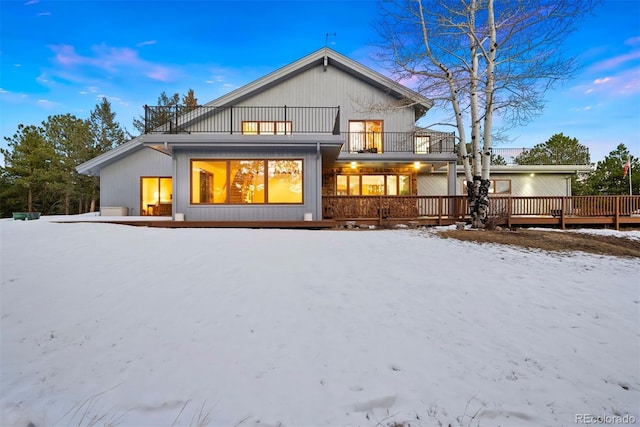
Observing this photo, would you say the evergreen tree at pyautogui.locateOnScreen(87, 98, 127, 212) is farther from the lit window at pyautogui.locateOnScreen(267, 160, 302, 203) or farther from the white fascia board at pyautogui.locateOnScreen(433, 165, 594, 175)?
the white fascia board at pyautogui.locateOnScreen(433, 165, 594, 175)

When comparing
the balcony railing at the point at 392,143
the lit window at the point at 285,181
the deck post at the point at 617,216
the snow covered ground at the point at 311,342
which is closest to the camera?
the snow covered ground at the point at 311,342

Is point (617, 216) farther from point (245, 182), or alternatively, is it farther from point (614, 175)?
point (614, 175)

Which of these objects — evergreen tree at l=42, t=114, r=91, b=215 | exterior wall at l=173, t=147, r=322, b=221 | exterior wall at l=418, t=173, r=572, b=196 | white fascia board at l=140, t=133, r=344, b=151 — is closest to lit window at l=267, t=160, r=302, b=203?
exterior wall at l=173, t=147, r=322, b=221

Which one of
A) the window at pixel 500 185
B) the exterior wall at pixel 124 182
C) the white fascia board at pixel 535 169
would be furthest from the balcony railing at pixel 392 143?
the exterior wall at pixel 124 182

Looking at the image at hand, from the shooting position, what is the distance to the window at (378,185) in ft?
53.0

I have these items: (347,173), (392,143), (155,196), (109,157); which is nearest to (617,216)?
(392,143)

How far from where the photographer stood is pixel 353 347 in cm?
299

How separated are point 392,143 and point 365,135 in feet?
5.07

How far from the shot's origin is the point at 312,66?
15375mm

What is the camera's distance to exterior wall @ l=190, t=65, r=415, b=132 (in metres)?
15.3

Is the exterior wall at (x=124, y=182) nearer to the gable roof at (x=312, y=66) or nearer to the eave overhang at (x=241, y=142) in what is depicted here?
the gable roof at (x=312, y=66)

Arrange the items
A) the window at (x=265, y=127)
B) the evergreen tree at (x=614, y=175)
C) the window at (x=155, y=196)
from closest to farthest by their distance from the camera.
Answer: the window at (x=265, y=127)
the window at (x=155, y=196)
the evergreen tree at (x=614, y=175)

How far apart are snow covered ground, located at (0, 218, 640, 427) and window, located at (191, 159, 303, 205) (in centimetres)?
552

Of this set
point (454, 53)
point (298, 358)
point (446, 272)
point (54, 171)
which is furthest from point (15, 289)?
point (54, 171)
